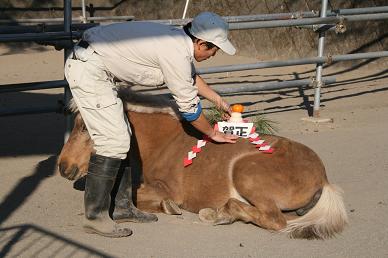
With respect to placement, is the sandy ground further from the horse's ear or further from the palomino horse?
the horse's ear

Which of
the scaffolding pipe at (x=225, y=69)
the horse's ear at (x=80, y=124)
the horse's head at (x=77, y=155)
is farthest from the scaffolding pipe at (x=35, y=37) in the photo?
the horse's head at (x=77, y=155)

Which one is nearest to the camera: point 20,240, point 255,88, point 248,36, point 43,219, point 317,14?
point 20,240

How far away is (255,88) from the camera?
7672mm

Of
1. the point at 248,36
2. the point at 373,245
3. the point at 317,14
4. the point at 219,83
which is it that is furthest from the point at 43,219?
the point at 248,36

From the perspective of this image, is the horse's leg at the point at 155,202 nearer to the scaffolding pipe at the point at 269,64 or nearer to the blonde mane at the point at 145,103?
the blonde mane at the point at 145,103

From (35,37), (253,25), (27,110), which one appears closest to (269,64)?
(253,25)

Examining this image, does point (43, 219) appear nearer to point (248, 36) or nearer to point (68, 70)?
point (68, 70)

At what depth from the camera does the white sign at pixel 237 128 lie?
508 cm

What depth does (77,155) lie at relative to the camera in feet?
16.2

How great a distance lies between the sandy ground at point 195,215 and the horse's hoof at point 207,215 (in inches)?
2.5

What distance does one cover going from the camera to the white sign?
5.08m

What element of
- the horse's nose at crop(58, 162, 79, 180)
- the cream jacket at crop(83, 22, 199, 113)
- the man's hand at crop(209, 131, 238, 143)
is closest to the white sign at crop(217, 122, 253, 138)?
the man's hand at crop(209, 131, 238, 143)

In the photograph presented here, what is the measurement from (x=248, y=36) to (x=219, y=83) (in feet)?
9.69

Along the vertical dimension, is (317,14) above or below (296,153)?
above
